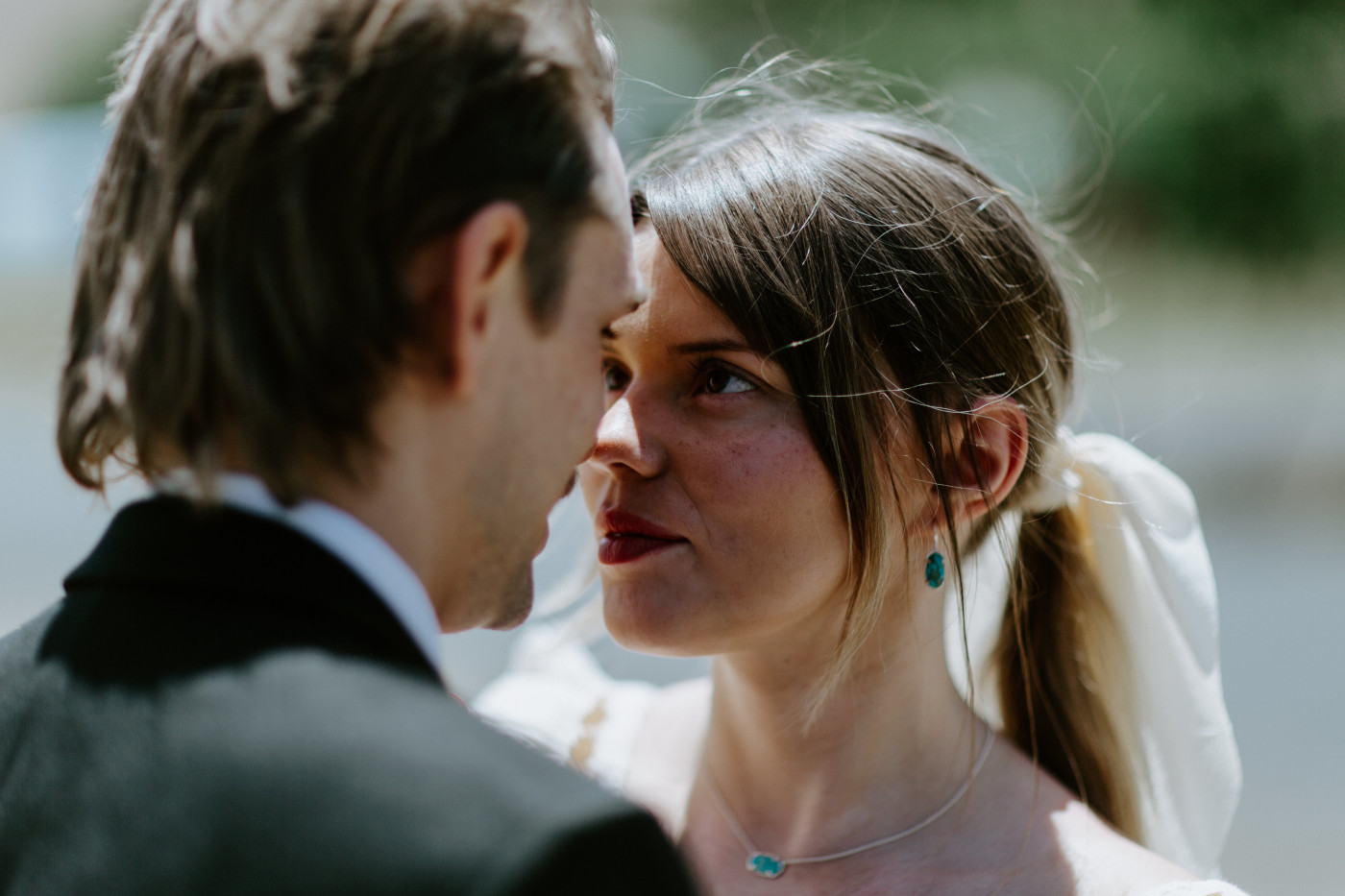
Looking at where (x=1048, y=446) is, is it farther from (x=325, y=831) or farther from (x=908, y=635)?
(x=325, y=831)

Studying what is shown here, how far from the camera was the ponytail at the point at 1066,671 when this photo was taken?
241cm

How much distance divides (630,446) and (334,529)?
899 millimetres

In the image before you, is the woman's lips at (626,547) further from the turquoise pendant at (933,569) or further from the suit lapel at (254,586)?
the suit lapel at (254,586)

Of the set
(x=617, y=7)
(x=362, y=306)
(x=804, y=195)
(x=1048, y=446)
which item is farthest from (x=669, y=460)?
(x=617, y=7)

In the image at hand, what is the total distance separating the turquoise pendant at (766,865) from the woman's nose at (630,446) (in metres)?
0.80

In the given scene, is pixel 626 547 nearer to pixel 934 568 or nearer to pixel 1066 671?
pixel 934 568

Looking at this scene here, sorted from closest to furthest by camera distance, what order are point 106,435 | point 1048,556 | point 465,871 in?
point 465,871, point 106,435, point 1048,556

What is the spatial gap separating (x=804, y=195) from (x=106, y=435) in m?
1.24

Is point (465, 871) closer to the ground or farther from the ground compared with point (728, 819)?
farther from the ground

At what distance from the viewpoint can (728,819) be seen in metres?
2.31

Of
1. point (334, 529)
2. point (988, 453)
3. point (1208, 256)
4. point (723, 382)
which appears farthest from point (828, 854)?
point (1208, 256)

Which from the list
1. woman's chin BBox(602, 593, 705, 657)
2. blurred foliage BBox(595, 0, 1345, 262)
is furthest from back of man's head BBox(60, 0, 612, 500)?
blurred foliage BBox(595, 0, 1345, 262)

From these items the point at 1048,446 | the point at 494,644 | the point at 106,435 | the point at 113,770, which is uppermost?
the point at 106,435

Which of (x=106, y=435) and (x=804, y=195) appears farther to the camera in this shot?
(x=804, y=195)
